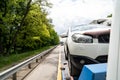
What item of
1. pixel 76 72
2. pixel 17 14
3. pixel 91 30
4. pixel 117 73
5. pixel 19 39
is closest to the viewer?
pixel 117 73

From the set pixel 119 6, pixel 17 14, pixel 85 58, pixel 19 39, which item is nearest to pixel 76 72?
pixel 85 58

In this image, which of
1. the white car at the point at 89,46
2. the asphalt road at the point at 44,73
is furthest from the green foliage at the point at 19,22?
the white car at the point at 89,46

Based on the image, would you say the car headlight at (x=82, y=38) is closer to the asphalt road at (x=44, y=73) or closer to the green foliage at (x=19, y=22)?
the asphalt road at (x=44, y=73)

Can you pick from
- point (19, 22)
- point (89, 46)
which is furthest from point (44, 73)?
point (19, 22)

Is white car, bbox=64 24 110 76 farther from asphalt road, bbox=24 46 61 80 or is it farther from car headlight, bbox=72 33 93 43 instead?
asphalt road, bbox=24 46 61 80

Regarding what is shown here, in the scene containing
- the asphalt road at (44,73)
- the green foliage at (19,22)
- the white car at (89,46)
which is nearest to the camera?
the white car at (89,46)

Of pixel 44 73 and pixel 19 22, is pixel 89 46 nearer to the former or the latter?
pixel 44 73

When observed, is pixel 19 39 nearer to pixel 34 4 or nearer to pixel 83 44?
pixel 34 4

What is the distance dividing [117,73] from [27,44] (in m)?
51.1

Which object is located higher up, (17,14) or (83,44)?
(17,14)

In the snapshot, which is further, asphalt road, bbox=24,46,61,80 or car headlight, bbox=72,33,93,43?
asphalt road, bbox=24,46,61,80

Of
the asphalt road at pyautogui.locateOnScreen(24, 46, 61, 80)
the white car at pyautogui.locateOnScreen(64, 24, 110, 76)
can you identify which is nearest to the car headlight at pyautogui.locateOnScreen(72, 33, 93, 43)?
the white car at pyautogui.locateOnScreen(64, 24, 110, 76)

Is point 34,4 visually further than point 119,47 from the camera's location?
Yes

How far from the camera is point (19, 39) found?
50.7 m
